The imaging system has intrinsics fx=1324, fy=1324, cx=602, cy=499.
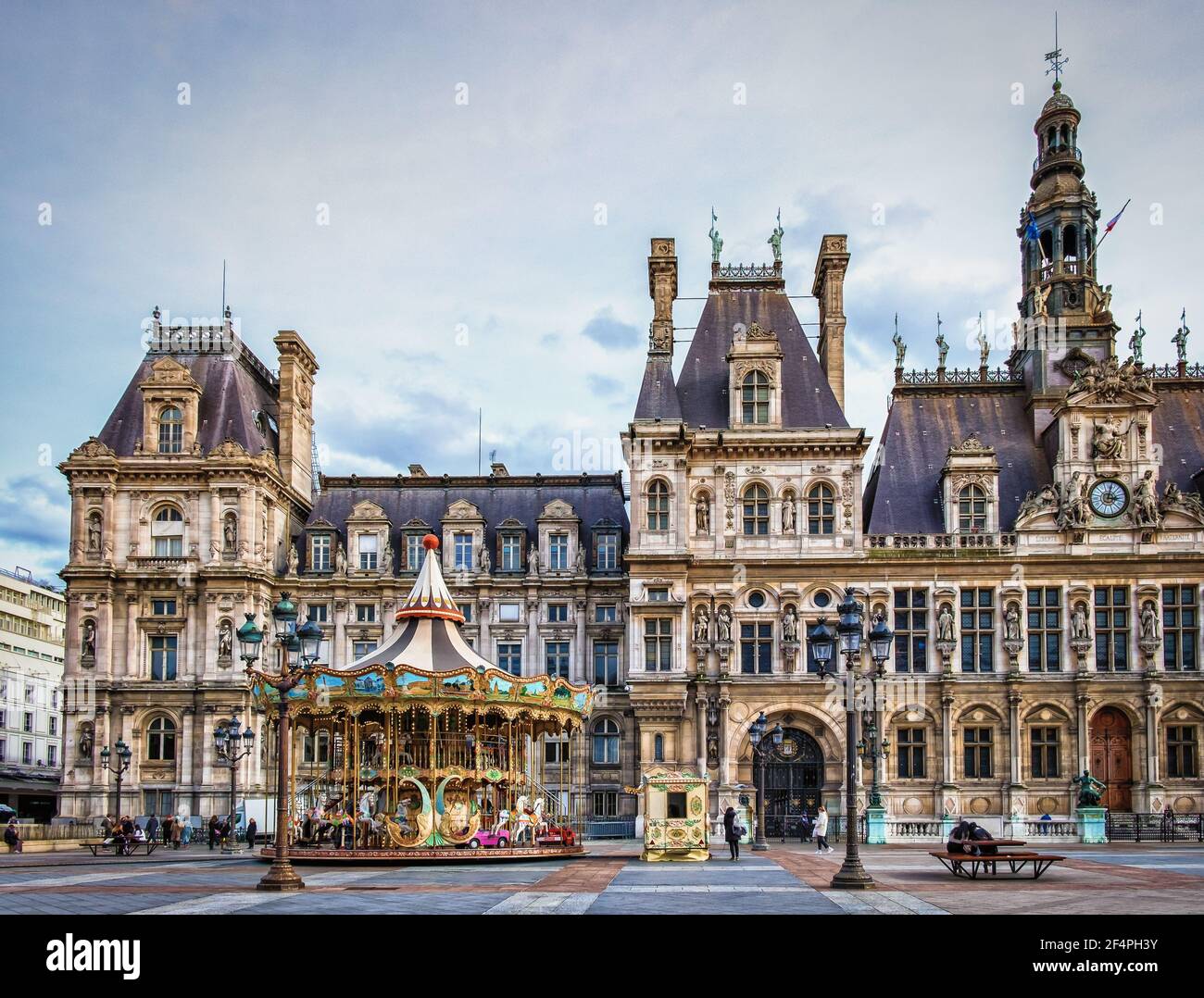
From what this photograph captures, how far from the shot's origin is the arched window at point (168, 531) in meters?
58.7

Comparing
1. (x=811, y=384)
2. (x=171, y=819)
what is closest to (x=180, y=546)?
(x=171, y=819)

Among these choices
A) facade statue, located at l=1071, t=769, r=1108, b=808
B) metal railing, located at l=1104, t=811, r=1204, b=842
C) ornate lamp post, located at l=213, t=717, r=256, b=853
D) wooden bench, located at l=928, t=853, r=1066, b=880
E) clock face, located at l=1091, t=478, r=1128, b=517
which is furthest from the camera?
clock face, located at l=1091, t=478, r=1128, b=517

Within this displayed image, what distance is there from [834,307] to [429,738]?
3156cm

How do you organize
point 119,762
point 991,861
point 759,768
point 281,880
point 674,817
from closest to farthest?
1. point 281,880
2. point 991,861
3. point 674,817
4. point 759,768
5. point 119,762

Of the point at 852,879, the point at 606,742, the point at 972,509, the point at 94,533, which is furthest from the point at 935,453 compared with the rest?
the point at 94,533

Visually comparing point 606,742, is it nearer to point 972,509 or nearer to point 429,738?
point 972,509

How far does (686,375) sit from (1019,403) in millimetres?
15482

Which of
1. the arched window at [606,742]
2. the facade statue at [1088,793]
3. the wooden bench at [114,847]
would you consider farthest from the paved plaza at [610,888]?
the arched window at [606,742]

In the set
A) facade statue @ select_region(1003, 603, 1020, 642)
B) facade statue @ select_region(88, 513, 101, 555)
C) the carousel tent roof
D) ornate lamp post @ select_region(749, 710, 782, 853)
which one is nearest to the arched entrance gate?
ornate lamp post @ select_region(749, 710, 782, 853)

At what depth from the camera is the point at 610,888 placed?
27359 mm

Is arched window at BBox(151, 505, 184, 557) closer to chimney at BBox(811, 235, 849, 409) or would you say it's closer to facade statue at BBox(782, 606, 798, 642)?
facade statue at BBox(782, 606, 798, 642)

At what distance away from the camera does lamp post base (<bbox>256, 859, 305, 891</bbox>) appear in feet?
86.3

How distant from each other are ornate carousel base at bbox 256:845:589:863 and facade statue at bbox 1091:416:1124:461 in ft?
101
